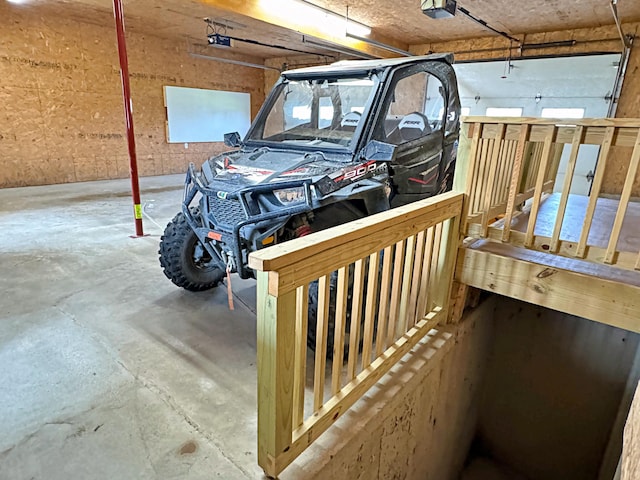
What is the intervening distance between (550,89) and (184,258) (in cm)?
699

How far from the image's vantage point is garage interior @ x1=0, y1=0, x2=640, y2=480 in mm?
1700

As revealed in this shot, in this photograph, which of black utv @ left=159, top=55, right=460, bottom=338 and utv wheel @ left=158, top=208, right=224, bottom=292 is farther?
utv wheel @ left=158, top=208, right=224, bottom=292

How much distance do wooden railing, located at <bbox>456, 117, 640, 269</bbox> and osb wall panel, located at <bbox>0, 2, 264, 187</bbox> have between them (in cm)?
759

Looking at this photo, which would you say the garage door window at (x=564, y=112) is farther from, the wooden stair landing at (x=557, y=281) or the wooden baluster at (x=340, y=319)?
the wooden baluster at (x=340, y=319)

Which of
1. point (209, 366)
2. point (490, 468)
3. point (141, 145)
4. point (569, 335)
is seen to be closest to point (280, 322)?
point (209, 366)

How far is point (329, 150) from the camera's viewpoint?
266 cm

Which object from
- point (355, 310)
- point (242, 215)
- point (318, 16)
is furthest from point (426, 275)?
point (318, 16)

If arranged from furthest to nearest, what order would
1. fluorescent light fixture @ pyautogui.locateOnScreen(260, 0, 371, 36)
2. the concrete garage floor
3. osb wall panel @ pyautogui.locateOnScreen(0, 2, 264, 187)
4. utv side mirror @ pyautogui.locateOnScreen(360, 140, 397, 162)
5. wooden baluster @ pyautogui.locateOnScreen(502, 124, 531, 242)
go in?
osb wall panel @ pyautogui.locateOnScreen(0, 2, 264, 187), fluorescent light fixture @ pyautogui.locateOnScreen(260, 0, 371, 36), utv side mirror @ pyautogui.locateOnScreen(360, 140, 397, 162), wooden baluster @ pyautogui.locateOnScreen(502, 124, 531, 242), the concrete garage floor

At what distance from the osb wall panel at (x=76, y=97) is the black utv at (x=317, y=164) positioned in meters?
5.72

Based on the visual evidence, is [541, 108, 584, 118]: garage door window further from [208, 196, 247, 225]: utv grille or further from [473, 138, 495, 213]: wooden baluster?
[208, 196, 247, 225]: utv grille

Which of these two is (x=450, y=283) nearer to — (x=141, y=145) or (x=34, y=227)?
(x=34, y=227)

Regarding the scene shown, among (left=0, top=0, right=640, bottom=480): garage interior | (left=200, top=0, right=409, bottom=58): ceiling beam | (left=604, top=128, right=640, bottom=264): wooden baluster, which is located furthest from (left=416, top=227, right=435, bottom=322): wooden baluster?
(left=200, top=0, right=409, bottom=58): ceiling beam

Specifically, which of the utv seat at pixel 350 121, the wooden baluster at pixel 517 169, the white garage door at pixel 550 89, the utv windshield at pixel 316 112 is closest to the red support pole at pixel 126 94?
the utv windshield at pixel 316 112

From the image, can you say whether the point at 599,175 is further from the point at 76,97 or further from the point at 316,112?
the point at 76,97
